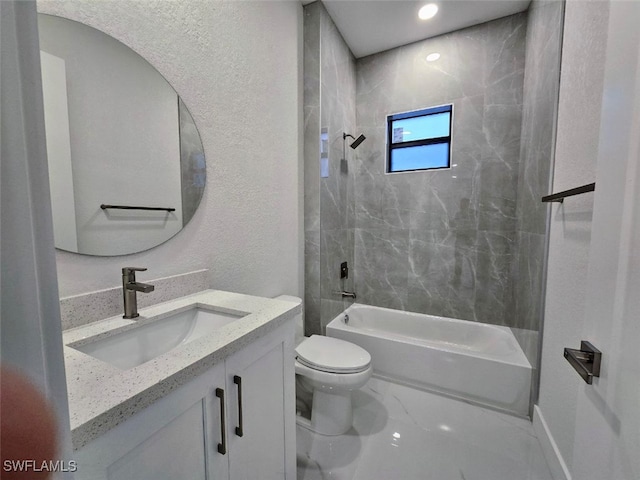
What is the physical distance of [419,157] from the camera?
266 cm

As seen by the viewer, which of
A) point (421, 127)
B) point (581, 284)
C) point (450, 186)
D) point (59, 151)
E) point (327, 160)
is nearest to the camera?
point (59, 151)

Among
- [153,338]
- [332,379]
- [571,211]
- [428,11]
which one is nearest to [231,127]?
[153,338]

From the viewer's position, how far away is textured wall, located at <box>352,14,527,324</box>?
2.26 m

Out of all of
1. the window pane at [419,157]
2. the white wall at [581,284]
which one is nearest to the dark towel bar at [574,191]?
the white wall at [581,284]

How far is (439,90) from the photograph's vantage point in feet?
8.03

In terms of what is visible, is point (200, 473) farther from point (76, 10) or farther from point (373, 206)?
point (373, 206)

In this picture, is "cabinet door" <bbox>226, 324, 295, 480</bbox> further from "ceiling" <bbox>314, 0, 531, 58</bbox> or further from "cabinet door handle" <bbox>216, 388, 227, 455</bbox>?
"ceiling" <bbox>314, 0, 531, 58</bbox>

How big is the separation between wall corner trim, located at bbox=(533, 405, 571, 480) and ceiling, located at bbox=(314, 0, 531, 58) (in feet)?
9.39

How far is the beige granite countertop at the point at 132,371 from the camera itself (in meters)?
0.48

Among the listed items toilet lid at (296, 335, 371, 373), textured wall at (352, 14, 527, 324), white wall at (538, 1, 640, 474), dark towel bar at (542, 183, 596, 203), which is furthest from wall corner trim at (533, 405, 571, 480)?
dark towel bar at (542, 183, 596, 203)

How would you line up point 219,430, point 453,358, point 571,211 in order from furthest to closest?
point 453,358
point 571,211
point 219,430

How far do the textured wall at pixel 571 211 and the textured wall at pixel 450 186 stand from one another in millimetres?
944

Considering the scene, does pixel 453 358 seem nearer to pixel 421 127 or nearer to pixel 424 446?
pixel 424 446

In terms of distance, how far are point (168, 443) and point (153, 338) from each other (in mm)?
497
